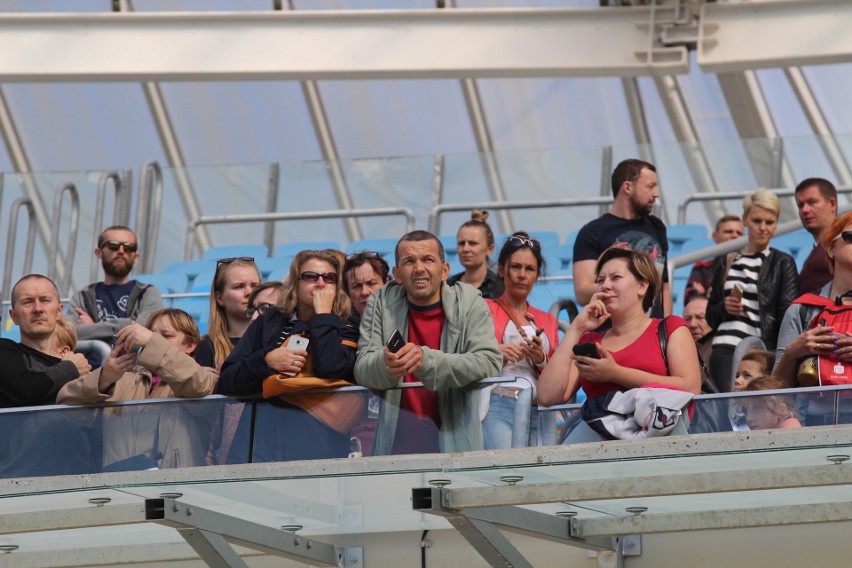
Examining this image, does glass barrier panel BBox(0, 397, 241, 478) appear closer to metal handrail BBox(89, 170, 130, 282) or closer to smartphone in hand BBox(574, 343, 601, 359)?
smartphone in hand BBox(574, 343, 601, 359)

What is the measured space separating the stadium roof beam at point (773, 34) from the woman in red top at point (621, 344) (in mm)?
6853

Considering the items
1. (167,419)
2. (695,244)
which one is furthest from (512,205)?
(167,419)

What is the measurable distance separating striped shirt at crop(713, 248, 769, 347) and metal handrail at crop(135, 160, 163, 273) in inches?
227

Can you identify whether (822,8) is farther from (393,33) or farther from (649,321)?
(649,321)

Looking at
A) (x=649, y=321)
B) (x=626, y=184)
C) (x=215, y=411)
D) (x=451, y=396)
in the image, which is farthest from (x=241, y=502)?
(x=626, y=184)

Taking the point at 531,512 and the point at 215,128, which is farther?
the point at 215,128

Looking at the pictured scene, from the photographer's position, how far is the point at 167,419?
624cm

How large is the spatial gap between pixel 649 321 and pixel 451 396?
0.83 metres

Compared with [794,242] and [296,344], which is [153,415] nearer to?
[296,344]

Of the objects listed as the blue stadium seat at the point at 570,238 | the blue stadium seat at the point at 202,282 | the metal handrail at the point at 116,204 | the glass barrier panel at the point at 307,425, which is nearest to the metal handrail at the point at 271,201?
the blue stadium seat at the point at 202,282

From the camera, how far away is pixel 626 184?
7719 millimetres

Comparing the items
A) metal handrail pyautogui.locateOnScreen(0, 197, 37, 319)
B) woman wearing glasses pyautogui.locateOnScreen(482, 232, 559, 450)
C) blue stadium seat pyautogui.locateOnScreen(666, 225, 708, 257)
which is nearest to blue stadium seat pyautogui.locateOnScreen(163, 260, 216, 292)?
metal handrail pyautogui.locateOnScreen(0, 197, 37, 319)

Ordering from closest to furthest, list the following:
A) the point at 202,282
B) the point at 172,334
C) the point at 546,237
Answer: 1. the point at 172,334
2. the point at 546,237
3. the point at 202,282

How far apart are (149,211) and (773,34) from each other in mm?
5161
